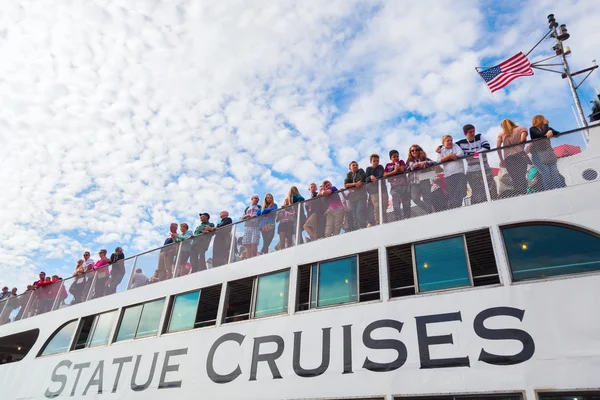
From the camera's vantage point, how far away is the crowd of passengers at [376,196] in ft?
24.1

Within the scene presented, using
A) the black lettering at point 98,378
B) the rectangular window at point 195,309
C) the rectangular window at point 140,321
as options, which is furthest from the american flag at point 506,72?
the black lettering at point 98,378

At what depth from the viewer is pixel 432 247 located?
25.4 feet

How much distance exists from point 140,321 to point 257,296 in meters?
4.18

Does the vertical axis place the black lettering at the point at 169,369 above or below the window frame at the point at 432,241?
below

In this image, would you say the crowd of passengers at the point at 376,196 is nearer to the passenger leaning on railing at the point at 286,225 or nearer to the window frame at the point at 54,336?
the passenger leaning on railing at the point at 286,225

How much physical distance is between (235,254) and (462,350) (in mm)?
6077

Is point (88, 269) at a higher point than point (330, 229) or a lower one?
higher

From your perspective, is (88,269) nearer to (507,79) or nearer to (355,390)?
(355,390)

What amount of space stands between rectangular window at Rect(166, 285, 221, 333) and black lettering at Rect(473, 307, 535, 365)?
19.9 feet

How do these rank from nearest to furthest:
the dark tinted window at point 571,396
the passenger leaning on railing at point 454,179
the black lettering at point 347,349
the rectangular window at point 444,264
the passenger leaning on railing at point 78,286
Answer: the dark tinted window at point 571,396 → the rectangular window at point 444,264 → the black lettering at point 347,349 → the passenger leaning on railing at point 454,179 → the passenger leaning on railing at point 78,286

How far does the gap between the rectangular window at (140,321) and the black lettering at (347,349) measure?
5742mm

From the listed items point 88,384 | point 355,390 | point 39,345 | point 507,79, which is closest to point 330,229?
point 355,390

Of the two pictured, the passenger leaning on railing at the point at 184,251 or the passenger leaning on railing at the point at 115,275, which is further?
the passenger leaning on railing at the point at 115,275

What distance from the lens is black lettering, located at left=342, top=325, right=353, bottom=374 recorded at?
24.2 feet
